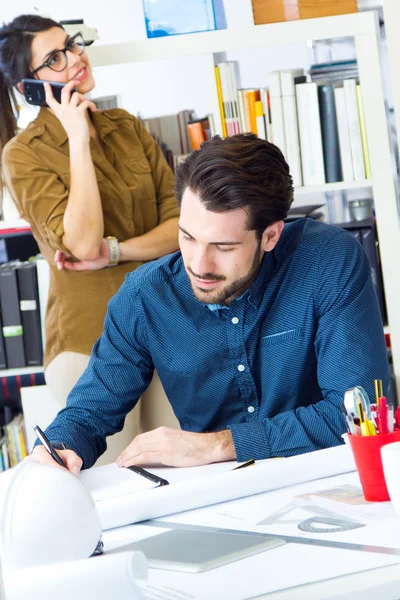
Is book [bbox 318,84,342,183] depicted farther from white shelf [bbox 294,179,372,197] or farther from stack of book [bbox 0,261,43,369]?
stack of book [bbox 0,261,43,369]

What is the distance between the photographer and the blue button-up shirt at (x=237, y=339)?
64.5 inches

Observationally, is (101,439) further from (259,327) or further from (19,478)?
(19,478)

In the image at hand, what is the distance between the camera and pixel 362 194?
281 cm

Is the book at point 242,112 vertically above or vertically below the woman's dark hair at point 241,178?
above

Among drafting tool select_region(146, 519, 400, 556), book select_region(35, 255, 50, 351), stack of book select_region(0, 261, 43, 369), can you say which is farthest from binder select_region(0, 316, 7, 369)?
drafting tool select_region(146, 519, 400, 556)

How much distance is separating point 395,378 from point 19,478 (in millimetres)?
1664

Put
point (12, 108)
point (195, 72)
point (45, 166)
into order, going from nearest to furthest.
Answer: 1. point (45, 166)
2. point (12, 108)
3. point (195, 72)

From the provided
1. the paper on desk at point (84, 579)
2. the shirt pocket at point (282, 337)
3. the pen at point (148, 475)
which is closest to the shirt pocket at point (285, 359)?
the shirt pocket at point (282, 337)

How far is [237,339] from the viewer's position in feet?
5.51

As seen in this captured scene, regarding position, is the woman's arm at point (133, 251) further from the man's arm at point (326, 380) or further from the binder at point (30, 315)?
the man's arm at point (326, 380)

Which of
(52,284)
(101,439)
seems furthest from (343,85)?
(101,439)

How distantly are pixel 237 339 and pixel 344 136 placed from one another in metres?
1.05

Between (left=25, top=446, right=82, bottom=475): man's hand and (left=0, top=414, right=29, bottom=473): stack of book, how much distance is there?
1.44 meters

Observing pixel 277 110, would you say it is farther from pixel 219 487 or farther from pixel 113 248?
pixel 219 487
